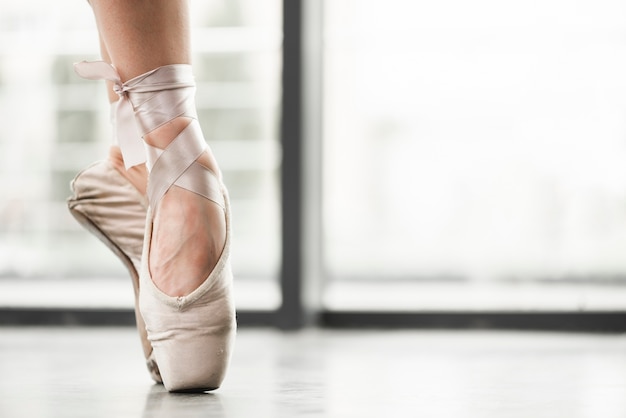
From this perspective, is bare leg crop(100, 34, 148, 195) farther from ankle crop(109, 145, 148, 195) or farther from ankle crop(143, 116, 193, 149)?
ankle crop(143, 116, 193, 149)

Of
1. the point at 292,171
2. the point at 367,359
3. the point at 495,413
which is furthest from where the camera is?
the point at 292,171

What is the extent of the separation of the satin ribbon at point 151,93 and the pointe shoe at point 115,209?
84 millimetres

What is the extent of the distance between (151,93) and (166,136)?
45 millimetres

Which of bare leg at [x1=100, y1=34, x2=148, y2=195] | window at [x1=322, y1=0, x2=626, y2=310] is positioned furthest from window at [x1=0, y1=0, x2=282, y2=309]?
bare leg at [x1=100, y1=34, x2=148, y2=195]

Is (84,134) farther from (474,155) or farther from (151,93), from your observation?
(151,93)

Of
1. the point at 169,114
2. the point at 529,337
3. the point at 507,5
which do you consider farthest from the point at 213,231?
the point at 507,5

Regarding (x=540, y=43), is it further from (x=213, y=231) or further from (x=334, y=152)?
(x=213, y=231)

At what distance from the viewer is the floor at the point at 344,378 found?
842 millimetres

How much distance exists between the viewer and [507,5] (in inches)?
83.9

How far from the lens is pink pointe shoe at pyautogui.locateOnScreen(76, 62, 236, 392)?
93cm

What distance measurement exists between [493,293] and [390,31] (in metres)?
0.61

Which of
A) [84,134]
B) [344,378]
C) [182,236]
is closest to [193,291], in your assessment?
[182,236]

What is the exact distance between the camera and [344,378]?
3.67 feet

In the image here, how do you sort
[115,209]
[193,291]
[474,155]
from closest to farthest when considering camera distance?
[193,291], [115,209], [474,155]
